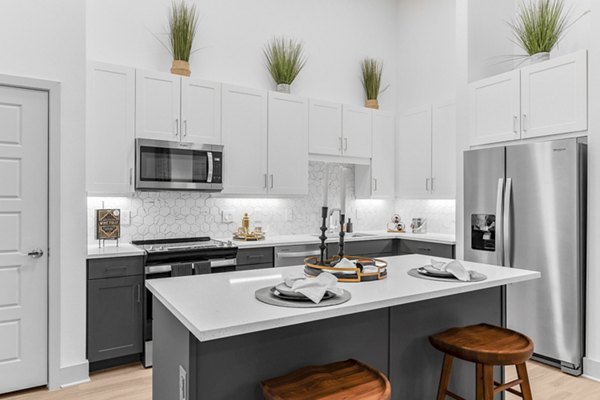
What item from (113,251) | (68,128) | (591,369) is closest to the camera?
(68,128)

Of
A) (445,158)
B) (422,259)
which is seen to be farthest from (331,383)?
(445,158)

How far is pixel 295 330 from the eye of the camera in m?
1.73

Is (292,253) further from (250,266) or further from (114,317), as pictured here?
(114,317)

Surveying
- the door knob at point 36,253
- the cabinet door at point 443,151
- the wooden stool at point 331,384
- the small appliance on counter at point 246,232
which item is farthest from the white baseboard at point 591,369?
the door knob at point 36,253

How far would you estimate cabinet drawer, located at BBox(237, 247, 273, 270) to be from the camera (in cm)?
379

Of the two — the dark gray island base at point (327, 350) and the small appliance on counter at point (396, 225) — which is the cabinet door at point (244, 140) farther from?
the dark gray island base at point (327, 350)

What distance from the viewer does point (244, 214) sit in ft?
14.6

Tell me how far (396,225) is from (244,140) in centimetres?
235

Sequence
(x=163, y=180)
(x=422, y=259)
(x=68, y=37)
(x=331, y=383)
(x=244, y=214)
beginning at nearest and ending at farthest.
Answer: (x=331, y=383)
(x=422, y=259)
(x=68, y=37)
(x=163, y=180)
(x=244, y=214)

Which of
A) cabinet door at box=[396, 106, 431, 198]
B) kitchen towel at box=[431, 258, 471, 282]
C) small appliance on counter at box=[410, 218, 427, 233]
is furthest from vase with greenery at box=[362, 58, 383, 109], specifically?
kitchen towel at box=[431, 258, 471, 282]

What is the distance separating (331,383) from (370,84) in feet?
14.5

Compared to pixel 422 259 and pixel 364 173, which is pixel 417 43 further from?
pixel 422 259

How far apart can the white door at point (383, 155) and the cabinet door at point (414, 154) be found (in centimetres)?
8

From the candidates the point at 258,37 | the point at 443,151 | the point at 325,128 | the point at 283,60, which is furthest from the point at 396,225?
the point at 258,37
